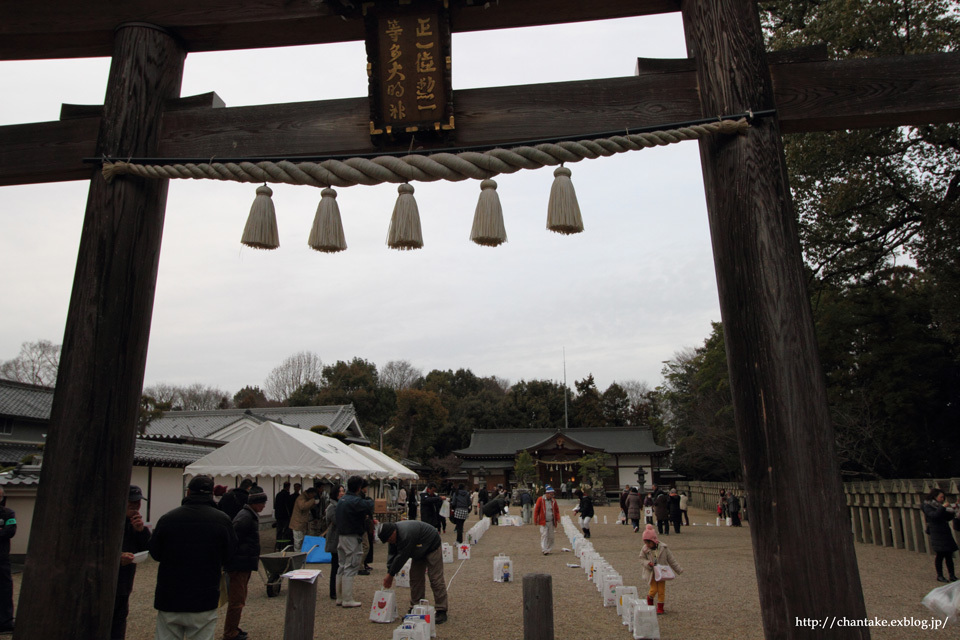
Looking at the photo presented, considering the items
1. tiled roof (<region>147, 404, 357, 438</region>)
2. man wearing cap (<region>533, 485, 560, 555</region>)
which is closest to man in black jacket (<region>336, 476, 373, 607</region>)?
man wearing cap (<region>533, 485, 560, 555</region>)

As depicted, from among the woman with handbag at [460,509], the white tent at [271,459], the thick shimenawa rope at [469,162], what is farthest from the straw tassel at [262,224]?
the woman with handbag at [460,509]

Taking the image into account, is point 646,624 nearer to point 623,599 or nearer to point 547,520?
point 623,599

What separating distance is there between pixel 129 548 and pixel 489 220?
12.2 feet

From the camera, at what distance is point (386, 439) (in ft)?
133

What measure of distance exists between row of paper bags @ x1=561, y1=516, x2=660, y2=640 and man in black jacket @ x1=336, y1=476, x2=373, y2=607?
9.30 feet

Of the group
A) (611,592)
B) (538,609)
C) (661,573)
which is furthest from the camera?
(611,592)

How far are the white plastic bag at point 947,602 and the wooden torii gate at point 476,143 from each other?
4168 mm

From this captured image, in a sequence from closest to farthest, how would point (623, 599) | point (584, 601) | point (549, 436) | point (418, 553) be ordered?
point (623, 599), point (418, 553), point (584, 601), point (549, 436)

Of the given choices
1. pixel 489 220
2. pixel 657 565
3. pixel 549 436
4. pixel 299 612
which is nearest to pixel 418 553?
pixel 299 612

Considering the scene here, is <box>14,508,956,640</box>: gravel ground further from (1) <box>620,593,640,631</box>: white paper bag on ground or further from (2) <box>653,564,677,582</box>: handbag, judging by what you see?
(2) <box>653,564,677,582</box>: handbag

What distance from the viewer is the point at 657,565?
6504 millimetres

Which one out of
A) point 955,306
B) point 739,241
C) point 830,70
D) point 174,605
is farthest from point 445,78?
point 955,306

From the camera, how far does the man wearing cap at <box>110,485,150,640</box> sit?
14.7 ft

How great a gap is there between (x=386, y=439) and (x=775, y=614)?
39152 mm
